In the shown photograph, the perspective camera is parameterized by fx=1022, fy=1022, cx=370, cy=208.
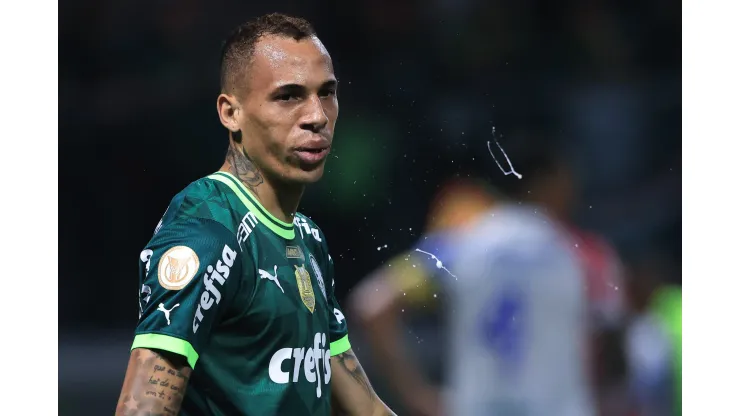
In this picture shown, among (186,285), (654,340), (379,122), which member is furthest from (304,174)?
(654,340)

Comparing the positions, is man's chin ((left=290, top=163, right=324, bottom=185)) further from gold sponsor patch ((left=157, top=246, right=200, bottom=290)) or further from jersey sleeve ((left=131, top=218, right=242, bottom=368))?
gold sponsor patch ((left=157, top=246, right=200, bottom=290))

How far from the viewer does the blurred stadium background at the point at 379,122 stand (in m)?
4.56

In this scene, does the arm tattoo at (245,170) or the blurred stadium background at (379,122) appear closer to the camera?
the arm tattoo at (245,170)

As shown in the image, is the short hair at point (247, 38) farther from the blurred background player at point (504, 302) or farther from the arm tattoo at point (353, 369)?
the blurred background player at point (504, 302)

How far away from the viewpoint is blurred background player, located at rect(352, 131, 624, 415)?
4.05 metres

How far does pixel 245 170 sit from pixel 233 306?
406 mm

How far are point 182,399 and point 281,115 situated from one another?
28.1 inches

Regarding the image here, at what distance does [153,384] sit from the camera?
210 centimetres

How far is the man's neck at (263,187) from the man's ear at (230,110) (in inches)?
2.2

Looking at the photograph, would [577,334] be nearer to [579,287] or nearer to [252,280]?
[579,287]

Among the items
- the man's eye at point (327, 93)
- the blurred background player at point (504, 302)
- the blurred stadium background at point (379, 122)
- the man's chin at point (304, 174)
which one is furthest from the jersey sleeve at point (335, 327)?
the blurred stadium background at point (379, 122)

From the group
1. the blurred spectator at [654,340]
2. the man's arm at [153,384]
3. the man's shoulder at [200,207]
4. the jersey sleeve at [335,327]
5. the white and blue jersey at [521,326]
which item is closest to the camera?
the man's arm at [153,384]

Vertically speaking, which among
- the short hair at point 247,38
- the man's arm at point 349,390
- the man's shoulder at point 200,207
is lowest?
the man's arm at point 349,390

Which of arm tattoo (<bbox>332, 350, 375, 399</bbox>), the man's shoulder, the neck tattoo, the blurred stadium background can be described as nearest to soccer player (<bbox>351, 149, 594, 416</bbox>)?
the blurred stadium background
